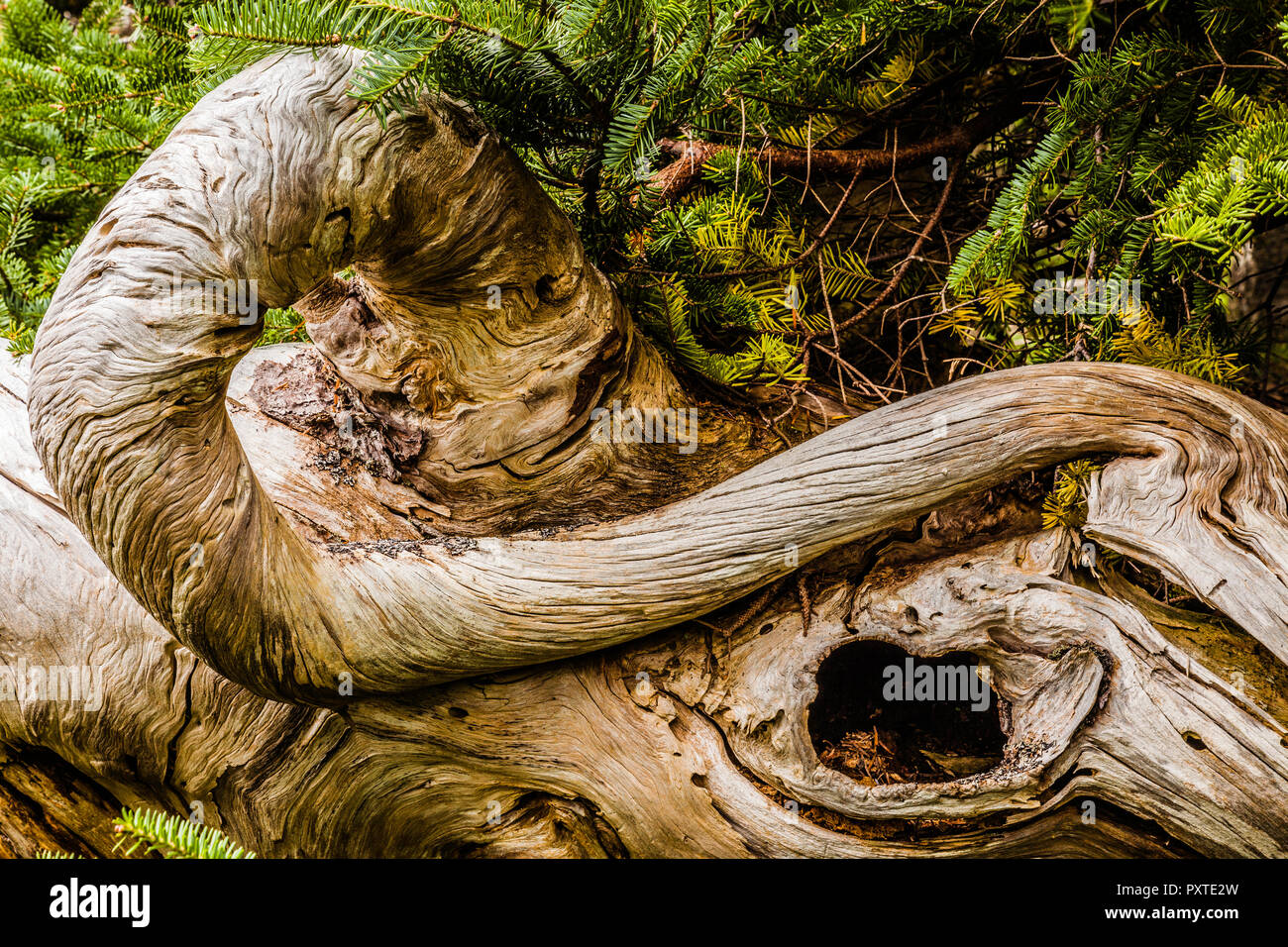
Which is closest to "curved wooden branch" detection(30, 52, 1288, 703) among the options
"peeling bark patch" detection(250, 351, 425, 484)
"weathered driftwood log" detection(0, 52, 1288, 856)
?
"weathered driftwood log" detection(0, 52, 1288, 856)

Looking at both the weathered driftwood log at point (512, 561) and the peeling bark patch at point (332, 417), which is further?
the peeling bark patch at point (332, 417)

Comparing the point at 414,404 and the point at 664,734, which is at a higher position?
the point at 414,404

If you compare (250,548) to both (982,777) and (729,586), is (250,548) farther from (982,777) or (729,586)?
(982,777)

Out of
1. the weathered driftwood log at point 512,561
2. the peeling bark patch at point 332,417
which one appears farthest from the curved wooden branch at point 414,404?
the peeling bark patch at point 332,417

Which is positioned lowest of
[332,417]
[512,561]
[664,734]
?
[664,734]

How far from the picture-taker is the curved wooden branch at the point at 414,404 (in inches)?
53.9

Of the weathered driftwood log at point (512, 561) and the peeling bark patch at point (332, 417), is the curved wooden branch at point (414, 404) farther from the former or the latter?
the peeling bark patch at point (332, 417)

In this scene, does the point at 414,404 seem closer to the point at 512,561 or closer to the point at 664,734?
the point at 512,561

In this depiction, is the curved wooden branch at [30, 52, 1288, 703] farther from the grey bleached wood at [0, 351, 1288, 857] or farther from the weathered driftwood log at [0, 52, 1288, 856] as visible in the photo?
the grey bleached wood at [0, 351, 1288, 857]

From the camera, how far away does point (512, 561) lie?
170cm

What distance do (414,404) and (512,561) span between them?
1.41ft

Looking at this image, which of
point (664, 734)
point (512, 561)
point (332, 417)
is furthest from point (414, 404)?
point (664, 734)

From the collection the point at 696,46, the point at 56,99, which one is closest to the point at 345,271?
the point at 56,99

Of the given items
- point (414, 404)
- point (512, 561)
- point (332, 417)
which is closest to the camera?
point (512, 561)
